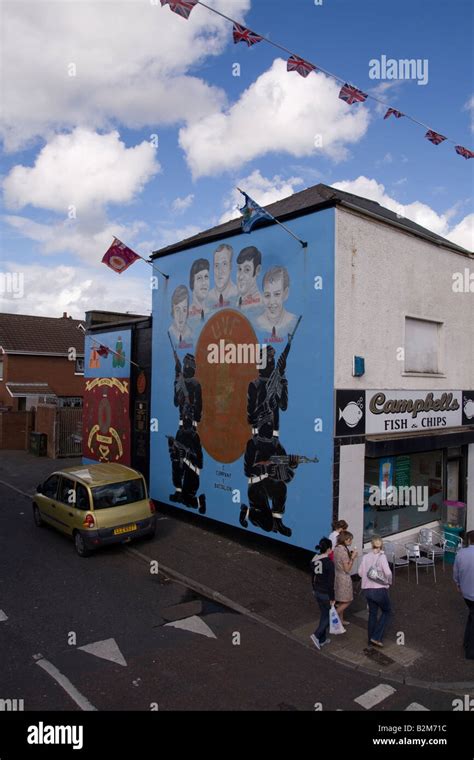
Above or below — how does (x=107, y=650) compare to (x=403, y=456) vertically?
below

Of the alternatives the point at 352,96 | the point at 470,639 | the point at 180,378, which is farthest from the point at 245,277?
the point at 470,639

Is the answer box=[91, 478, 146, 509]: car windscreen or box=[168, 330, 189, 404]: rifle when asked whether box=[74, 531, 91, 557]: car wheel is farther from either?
box=[168, 330, 189, 404]: rifle

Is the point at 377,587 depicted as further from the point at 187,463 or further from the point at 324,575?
the point at 187,463

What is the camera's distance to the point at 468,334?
1329 centimetres

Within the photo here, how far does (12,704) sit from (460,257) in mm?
13001

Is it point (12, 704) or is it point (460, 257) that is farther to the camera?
point (460, 257)

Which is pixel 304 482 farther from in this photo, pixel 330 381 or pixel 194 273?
pixel 194 273

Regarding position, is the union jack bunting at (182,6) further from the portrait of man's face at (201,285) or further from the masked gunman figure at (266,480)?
the masked gunman figure at (266,480)

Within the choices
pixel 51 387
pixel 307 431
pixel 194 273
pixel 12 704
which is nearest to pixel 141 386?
pixel 194 273

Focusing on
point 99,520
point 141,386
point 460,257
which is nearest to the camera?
point 99,520

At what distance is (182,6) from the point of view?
6805 mm

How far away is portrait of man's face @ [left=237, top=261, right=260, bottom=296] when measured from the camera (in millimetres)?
11586

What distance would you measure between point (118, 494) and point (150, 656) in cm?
471

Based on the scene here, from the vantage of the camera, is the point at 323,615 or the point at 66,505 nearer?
the point at 323,615
